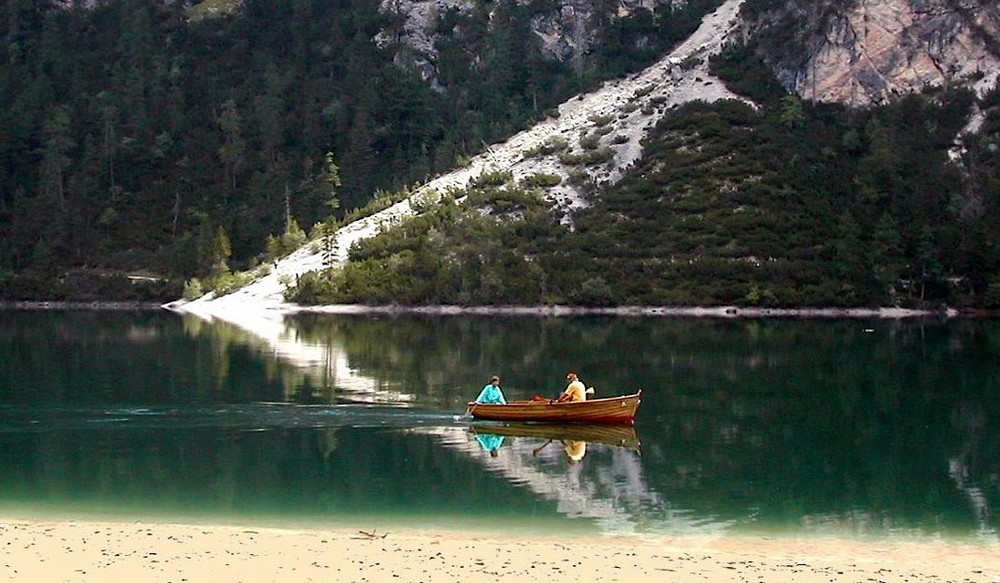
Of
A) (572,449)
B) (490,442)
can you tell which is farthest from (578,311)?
(572,449)

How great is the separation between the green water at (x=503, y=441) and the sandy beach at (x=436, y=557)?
1337mm

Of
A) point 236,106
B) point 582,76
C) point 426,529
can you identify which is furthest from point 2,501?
point 236,106

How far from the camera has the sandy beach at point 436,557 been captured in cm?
1773

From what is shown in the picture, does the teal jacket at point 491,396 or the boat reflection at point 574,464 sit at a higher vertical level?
the teal jacket at point 491,396

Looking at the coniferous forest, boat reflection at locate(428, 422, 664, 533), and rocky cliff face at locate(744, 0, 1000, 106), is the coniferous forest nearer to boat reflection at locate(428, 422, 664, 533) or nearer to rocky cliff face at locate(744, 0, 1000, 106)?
rocky cliff face at locate(744, 0, 1000, 106)

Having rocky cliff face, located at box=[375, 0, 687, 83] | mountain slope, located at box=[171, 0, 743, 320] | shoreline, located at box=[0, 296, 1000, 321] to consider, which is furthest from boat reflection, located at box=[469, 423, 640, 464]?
rocky cliff face, located at box=[375, 0, 687, 83]

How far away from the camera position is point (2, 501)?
24766 millimetres

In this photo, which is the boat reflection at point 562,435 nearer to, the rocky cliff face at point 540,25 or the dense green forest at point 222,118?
the dense green forest at point 222,118

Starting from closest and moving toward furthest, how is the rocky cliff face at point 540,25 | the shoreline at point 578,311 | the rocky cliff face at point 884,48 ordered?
1. the shoreline at point 578,311
2. the rocky cliff face at point 884,48
3. the rocky cliff face at point 540,25

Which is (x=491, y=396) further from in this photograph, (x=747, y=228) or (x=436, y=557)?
(x=747, y=228)

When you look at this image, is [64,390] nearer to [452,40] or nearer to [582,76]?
[582,76]

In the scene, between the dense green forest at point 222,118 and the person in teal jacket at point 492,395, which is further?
the dense green forest at point 222,118

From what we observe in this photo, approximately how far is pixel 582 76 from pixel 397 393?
337 ft

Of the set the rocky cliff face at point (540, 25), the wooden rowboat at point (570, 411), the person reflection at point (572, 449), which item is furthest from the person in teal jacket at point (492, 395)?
the rocky cliff face at point (540, 25)
